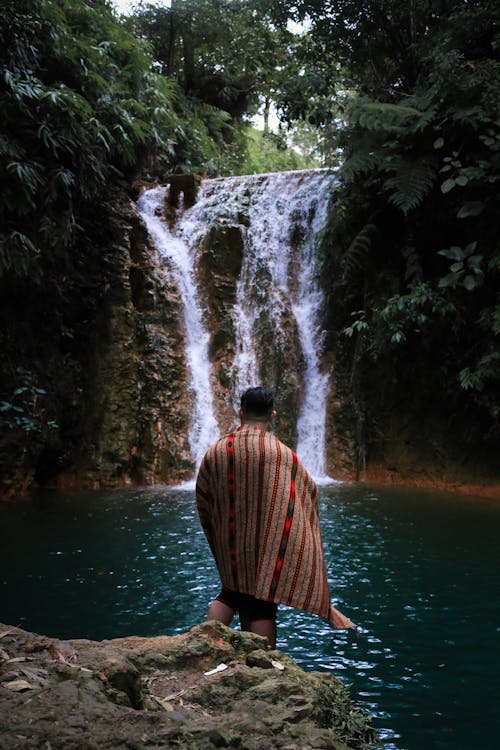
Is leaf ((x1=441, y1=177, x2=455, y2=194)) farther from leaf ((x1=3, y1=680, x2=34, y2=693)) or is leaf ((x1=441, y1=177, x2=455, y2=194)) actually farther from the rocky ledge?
leaf ((x1=3, y1=680, x2=34, y2=693))

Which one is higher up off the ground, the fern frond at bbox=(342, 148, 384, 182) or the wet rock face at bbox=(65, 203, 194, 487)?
the fern frond at bbox=(342, 148, 384, 182)

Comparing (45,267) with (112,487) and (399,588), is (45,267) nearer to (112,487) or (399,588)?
(112,487)

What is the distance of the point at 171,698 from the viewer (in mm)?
2057

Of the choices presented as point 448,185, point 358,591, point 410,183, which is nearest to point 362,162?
point 410,183

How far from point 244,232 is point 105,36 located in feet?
15.8

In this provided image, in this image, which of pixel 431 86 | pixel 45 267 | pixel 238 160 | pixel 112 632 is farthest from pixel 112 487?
pixel 238 160

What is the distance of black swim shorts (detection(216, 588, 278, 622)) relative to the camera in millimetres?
2959

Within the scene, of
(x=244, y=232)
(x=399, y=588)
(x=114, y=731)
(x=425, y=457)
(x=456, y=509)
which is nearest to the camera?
(x=114, y=731)

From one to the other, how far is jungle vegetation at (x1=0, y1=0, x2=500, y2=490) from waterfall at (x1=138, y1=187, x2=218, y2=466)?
0.84 m

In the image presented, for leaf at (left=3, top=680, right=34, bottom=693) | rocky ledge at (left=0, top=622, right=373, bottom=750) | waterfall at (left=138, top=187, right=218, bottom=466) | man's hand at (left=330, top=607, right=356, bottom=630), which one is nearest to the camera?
rocky ledge at (left=0, top=622, right=373, bottom=750)

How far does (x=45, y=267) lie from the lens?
1009 centimetres

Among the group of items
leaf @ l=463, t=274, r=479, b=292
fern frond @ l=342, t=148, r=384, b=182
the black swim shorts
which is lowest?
the black swim shorts

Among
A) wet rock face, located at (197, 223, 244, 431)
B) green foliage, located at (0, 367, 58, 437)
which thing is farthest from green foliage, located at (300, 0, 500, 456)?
green foliage, located at (0, 367, 58, 437)

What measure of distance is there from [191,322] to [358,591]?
764cm
